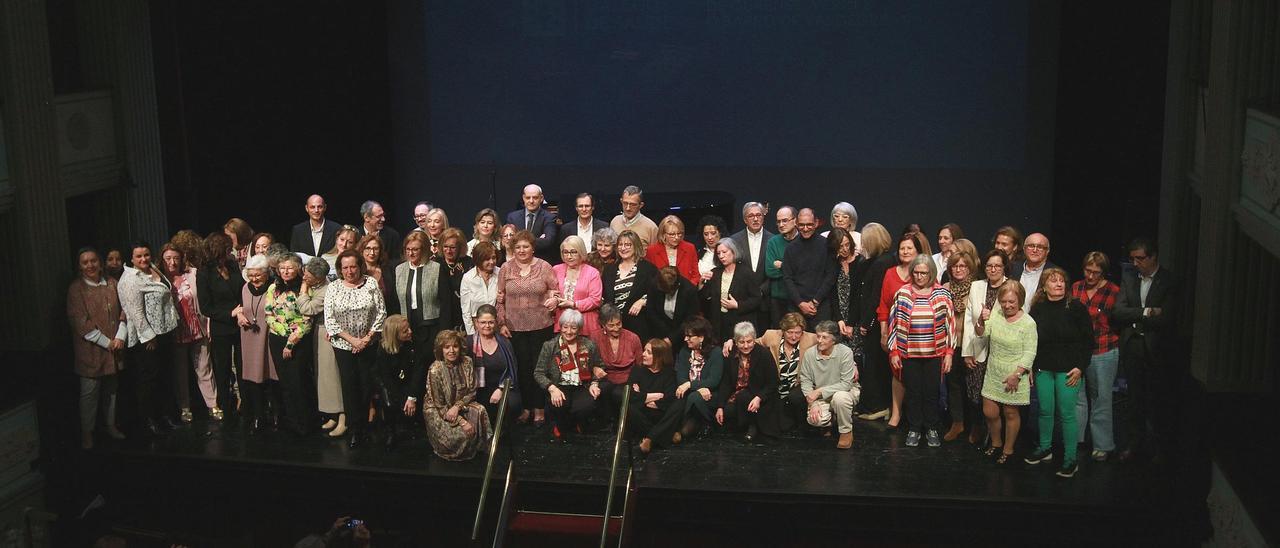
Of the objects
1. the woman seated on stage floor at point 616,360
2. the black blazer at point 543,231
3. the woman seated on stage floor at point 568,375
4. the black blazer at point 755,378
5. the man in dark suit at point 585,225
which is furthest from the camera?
the black blazer at point 543,231

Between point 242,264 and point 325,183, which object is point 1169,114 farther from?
point 325,183

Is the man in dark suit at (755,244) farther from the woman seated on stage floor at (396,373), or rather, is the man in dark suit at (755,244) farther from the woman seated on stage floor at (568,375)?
the woman seated on stage floor at (396,373)

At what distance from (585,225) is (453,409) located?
2.07m

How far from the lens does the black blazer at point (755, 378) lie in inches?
312

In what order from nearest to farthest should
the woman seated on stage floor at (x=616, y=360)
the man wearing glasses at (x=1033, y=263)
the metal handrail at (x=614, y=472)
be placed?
the metal handrail at (x=614, y=472) → the man wearing glasses at (x=1033, y=263) → the woman seated on stage floor at (x=616, y=360)

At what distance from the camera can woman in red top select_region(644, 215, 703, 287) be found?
862 centimetres

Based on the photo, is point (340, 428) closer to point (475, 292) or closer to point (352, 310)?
point (352, 310)

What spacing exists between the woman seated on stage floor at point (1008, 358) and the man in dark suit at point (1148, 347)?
60cm

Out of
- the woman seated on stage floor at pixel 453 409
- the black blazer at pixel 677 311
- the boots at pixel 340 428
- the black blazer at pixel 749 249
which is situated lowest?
the boots at pixel 340 428

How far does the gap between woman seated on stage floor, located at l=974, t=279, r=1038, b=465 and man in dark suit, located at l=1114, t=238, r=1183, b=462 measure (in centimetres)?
60

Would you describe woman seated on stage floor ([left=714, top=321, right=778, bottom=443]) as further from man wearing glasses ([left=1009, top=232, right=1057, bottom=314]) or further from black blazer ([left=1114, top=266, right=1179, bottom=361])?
black blazer ([left=1114, top=266, right=1179, bottom=361])

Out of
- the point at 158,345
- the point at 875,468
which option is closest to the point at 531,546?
the point at 875,468

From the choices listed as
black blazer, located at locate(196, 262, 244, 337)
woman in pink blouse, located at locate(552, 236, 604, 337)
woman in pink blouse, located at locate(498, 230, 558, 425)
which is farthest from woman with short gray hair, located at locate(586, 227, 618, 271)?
black blazer, located at locate(196, 262, 244, 337)

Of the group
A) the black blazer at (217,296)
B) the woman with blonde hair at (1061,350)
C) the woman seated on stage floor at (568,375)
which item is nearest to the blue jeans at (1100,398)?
the woman with blonde hair at (1061,350)
